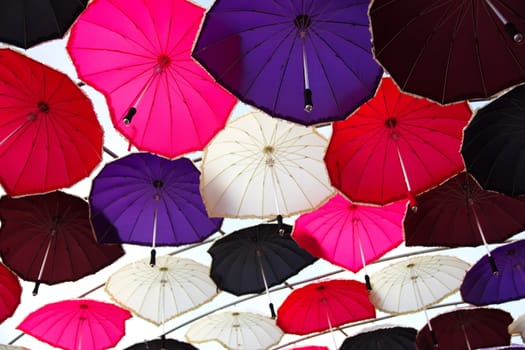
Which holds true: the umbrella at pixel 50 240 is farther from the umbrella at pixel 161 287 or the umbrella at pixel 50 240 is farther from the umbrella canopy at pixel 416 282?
the umbrella canopy at pixel 416 282

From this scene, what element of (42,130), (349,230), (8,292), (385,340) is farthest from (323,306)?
(42,130)

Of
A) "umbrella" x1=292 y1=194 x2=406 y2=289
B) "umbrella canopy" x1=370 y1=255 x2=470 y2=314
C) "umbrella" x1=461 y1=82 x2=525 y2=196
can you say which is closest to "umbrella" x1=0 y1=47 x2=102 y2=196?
"umbrella" x1=292 y1=194 x2=406 y2=289

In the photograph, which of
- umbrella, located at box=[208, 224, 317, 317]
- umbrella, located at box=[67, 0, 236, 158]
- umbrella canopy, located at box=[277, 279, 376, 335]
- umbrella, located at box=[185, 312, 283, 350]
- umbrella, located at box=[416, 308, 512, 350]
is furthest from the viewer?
umbrella, located at box=[185, 312, 283, 350]

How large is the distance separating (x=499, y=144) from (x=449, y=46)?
188 cm

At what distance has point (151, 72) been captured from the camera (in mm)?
6082

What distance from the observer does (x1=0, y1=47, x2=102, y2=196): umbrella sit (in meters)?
5.91

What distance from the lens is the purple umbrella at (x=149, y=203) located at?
7172 millimetres

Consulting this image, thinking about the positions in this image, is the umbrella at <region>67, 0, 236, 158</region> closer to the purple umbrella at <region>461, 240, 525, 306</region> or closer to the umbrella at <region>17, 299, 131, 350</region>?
the umbrella at <region>17, 299, 131, 350</region>

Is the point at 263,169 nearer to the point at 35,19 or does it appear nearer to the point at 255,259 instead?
the point at 255,259

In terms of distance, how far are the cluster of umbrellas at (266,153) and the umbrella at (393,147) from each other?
0.03 m

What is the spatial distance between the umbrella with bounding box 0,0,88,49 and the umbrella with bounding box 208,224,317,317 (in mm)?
4798

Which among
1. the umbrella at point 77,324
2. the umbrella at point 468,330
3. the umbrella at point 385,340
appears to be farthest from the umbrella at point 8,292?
the umbrella at point 468,330

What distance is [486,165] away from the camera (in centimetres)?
621

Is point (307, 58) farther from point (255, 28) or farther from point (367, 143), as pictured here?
point (367, 143)
